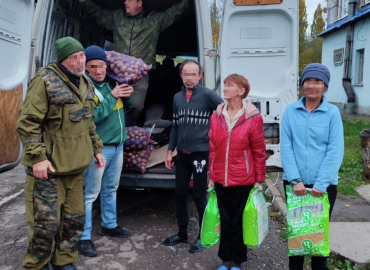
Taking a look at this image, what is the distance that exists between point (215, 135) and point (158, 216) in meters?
1.90

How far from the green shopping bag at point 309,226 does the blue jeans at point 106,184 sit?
177 cm

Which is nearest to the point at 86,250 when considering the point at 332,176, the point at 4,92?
the point at 4,92

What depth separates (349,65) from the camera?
51.6ft

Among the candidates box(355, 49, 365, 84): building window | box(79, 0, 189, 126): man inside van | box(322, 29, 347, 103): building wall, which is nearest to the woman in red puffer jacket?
box(79, 0, 189, 126): man inside van

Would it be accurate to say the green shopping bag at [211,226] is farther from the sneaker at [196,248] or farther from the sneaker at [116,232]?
the sneaker at [116,232]

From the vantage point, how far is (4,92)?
3332 mm

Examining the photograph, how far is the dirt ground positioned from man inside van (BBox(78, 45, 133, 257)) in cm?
28

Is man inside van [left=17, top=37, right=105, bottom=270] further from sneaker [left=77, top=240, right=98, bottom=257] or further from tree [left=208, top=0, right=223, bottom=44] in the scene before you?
tree [left=208, top=0, right=223, bottom=44]

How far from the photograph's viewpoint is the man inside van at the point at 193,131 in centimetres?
360

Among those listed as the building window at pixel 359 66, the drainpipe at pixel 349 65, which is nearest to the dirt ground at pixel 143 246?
the drainpipe at pixel 349 65

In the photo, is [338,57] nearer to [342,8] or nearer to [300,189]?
[342,8]

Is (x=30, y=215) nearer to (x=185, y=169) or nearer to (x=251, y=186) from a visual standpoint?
(x=185, y=169)

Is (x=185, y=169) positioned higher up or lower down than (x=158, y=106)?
lower down

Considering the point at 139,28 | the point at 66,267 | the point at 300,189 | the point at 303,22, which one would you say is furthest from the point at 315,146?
the point at 303,22
